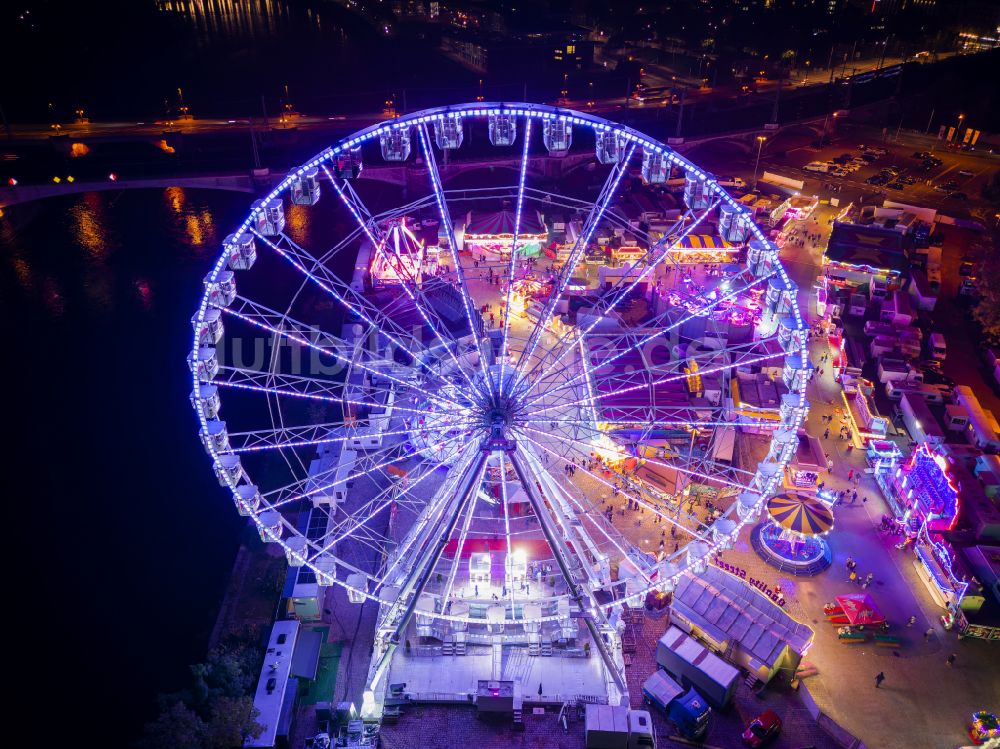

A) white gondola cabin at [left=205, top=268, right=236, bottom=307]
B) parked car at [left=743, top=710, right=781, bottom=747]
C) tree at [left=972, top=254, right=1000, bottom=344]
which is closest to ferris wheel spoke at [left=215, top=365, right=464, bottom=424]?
white gondola cabin at [left=205, top=268, right=236, bottom=307]

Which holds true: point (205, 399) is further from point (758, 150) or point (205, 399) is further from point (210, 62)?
point (210, 62)

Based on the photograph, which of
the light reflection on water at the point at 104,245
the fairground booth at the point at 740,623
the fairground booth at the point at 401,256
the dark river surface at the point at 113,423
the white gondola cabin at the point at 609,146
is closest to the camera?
the white gondola cabin at the point at 609,146

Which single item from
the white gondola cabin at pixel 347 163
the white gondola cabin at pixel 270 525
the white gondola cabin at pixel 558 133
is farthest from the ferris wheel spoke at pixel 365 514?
the white gondola cabin at pixel 558 133

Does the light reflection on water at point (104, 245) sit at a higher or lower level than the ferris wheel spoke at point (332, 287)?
lower

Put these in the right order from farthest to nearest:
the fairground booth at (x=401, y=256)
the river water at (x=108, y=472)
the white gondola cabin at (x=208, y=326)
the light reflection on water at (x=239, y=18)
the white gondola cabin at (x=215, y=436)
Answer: the light reflection on water at (x=239, y=18), the fairground booth at (x=401, y=256), the river water at (x=108, y=472), the white gondola cabin at (x=208, y=326), the white gondola cabin at (x=215, y=436)

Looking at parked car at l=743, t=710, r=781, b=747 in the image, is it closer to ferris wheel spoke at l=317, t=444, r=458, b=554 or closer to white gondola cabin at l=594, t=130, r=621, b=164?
ferris wheel spoke at l=317, t=444, r=458, b=554

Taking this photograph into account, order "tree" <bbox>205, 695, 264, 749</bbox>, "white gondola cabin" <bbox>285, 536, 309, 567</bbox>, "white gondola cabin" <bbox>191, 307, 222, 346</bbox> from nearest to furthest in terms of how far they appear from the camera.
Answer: "white gondola cabin" <bbox>191, 307, 222, 346</bbox>
"white gondola cabin" <bbox>285, 536, 309, 567</bbox>
"tree" <bbox>205, 695, 264, 749</bbox>

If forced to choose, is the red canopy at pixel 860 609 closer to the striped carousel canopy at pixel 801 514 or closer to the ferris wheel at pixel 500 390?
the striped carousel canopy at pixel 801 514
